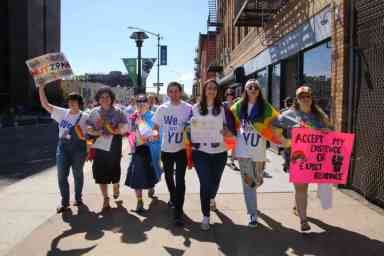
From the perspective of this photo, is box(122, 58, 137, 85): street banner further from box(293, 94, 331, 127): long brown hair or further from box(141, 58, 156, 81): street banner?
box(293, 94, 331, 127): long brown hair

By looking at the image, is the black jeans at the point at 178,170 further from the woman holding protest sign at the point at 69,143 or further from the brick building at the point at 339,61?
the brick building at the point at 339,61

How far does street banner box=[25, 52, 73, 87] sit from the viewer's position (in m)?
6.44

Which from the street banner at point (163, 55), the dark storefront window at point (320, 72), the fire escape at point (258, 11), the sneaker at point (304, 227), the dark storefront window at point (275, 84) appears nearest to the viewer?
the sneaker at point (304, 227)

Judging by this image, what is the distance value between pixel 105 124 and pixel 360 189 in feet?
13.4

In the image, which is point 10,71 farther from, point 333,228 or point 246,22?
point 333,228

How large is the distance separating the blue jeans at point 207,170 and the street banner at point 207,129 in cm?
18

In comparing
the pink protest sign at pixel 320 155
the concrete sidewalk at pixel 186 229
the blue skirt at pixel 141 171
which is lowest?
the concrete sidewalk at pixel 186 229

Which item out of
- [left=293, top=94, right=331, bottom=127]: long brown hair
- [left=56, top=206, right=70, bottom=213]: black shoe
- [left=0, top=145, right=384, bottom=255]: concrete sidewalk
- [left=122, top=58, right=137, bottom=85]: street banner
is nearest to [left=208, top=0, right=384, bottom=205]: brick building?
[left=0, top=145, right=384, bottom=255]: concrete sidewalk

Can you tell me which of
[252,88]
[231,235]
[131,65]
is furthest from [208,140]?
[131,65]

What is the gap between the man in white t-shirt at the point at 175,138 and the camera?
216 inches

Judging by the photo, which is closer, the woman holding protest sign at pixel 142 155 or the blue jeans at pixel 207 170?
the blue jeans at pixel 207 170

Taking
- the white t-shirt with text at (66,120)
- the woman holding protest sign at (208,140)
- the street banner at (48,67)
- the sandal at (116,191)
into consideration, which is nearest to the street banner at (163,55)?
the street banner at (48,67)

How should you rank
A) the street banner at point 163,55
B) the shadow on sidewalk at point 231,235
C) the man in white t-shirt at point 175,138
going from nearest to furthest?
the shadow on sidewalk at point 231,235 < the man in white t-shirt at point 175,138 < the street banner at point 163,55

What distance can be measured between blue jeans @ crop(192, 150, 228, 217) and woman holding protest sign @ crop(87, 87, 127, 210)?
142cm
